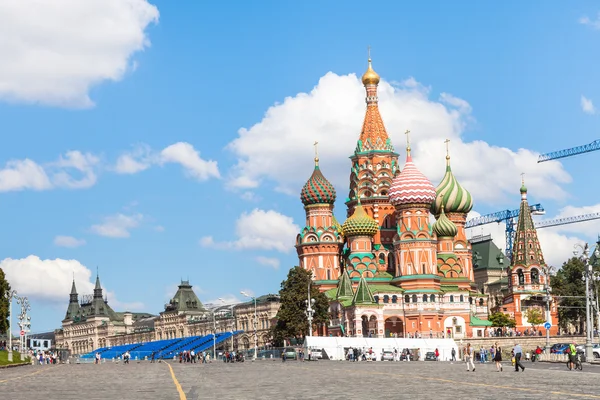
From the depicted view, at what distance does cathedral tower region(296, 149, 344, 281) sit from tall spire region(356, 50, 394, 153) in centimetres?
788

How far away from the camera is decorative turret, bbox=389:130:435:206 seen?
112 metres

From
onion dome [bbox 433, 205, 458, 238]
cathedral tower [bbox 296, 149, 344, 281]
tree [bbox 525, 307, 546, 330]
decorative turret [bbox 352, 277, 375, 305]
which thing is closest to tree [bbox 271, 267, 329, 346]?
decorative turret [bbox 352, 277, 375, 305]

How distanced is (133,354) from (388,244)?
6175 cm

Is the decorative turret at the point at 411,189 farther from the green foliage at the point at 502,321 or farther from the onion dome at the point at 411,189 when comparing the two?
the green foliage at the point at 502,321

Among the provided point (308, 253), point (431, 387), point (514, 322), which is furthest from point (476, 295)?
point (431, 387)

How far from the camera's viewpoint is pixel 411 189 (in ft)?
367

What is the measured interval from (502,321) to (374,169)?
24.8m

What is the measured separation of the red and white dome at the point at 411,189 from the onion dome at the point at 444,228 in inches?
234

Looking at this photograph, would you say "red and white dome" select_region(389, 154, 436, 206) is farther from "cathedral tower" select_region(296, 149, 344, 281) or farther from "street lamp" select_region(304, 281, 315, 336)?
"street lamp" select_region(304, 281, 315, 336)

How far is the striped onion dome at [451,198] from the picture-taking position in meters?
125

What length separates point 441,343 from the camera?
9025 centimetres

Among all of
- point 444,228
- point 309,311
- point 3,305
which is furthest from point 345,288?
point 3,305

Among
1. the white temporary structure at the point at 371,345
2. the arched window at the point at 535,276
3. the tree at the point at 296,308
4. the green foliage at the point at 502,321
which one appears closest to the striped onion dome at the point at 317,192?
the tree at the point at 296,308

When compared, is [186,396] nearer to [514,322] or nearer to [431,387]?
[431,387]
